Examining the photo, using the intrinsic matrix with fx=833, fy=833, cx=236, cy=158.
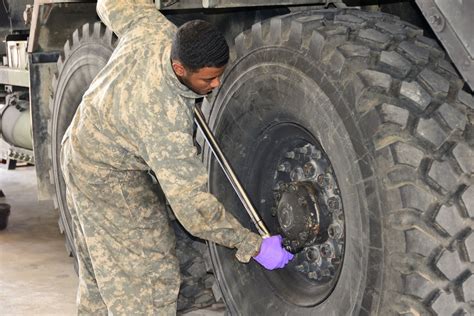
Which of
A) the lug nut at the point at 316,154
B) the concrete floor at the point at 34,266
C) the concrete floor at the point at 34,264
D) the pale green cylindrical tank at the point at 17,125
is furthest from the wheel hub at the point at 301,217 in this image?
the pale green cylindrical tank at the point at 17,125

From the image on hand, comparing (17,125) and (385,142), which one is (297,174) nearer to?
(385,142)

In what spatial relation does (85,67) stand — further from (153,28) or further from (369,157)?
(369,157)

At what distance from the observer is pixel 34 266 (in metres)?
5.86

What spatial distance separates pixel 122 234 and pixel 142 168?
0.33m

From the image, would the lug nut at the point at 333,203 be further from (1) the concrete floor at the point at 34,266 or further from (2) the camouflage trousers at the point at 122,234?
(1) the concrete floor at the point at 34,266

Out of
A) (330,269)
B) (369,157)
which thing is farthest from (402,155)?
(330,269)

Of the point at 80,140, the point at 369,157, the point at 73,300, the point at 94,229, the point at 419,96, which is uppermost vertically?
the point at 419,96

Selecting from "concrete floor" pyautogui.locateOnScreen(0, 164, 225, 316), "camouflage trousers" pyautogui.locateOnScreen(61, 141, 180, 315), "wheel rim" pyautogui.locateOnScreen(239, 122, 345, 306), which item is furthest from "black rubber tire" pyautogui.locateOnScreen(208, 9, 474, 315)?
"concrete floor" pyautogui.locateOnScreen(0, 164, 225, 316)

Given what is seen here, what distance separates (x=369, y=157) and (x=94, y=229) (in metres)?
1.47

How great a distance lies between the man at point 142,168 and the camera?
324 cm

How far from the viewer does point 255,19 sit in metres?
3.98

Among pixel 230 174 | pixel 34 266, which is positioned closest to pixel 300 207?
pixel 230 174

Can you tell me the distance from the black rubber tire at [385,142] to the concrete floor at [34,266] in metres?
1.96

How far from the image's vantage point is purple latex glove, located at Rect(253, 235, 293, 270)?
11.1 feet
